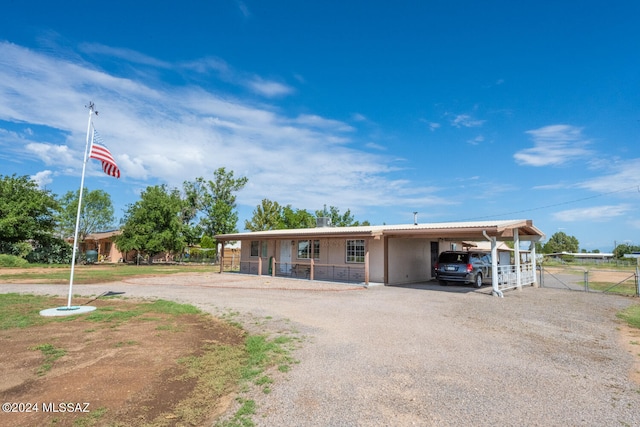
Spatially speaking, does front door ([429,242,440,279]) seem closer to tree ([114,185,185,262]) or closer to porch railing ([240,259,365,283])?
porch railing ([240,259,365,283])

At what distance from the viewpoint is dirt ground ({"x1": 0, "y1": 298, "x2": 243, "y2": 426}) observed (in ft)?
11.7

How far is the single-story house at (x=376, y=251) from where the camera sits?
15195 mm

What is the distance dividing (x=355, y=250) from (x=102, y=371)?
45.6 ft

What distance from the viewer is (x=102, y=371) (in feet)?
15.4

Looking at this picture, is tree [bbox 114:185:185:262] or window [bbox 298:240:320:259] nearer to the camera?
window [bbox 298:240:320:259]

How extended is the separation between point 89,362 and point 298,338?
3.30m

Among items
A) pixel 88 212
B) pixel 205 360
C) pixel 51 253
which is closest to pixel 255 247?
pixel 205 360

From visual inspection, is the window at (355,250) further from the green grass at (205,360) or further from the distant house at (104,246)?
the distant house at (104,246)

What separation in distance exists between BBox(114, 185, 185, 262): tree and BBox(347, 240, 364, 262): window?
2240 centimetres

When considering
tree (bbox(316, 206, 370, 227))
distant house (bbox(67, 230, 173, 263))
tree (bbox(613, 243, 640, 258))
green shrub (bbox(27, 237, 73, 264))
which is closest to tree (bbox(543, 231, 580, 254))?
tree (bbox(613, 243, 640, 258))

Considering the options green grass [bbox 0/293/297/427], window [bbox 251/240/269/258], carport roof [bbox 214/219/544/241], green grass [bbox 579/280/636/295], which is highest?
carport roof [bbox 214/219/544/241]

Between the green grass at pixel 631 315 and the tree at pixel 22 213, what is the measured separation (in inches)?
1406

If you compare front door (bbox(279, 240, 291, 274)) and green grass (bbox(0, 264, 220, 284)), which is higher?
front door (bbox(279, 240, 291, 274))

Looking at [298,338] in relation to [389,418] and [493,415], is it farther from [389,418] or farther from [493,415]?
[493,415]
